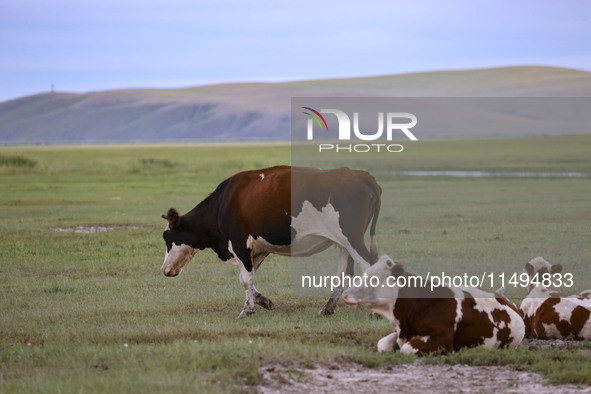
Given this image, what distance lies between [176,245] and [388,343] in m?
5.00

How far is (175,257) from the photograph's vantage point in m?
13.5

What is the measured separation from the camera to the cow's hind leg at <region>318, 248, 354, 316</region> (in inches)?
470

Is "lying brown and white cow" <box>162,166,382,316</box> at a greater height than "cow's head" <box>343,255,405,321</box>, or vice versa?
"lying brown and white cow" <box>162,166,382,316</box>

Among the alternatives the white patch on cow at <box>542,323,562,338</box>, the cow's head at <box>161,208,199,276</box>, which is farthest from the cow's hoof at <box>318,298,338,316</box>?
the white patch on cow at <box>542,323,562,338</box>

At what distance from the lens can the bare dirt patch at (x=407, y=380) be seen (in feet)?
26.2

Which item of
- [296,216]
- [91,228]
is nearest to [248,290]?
[296,216]

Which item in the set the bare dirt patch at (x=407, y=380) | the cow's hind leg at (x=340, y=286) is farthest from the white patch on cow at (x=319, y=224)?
the bare dirt patch at (x=407, y=380)

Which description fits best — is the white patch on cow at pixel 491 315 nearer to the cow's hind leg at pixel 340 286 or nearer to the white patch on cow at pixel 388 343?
the white patch on cow at pixel 388 343

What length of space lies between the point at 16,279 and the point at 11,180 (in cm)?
3403

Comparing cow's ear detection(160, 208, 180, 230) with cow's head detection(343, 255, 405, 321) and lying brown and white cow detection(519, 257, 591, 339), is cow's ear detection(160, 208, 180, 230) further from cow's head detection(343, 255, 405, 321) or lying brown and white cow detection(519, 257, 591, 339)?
lying brown and white cow detection(519, 257, 591, 339)

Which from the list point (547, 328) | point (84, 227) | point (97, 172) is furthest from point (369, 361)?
point (97, 172)

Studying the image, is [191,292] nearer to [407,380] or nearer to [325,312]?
[325,312]

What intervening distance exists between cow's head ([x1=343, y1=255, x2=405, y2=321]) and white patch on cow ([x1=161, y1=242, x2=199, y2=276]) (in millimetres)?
4512

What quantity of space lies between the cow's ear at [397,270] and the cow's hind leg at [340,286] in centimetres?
246
